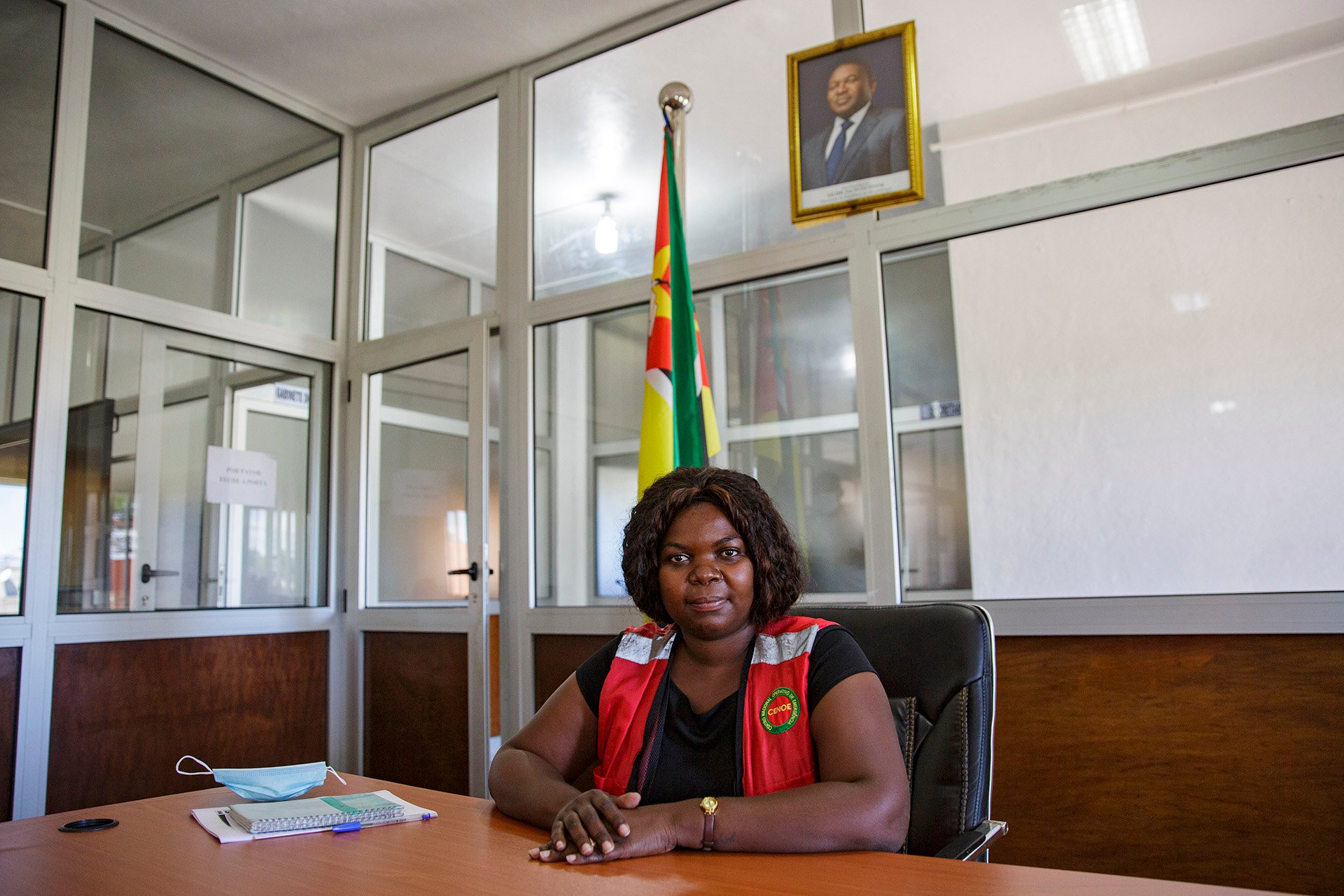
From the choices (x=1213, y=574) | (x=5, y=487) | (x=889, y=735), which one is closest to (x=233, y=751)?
(x=5, y=487)

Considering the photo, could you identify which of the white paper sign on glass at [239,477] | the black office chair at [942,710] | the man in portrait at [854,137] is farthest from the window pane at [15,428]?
the black office chair at [942,710]

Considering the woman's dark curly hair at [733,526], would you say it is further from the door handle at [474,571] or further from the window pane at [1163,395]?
the door handle at [474,571]

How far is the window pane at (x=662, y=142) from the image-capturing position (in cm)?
335

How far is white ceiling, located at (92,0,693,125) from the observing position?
3549 mm

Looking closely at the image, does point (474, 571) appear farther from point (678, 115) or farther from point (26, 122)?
point (26, 122)

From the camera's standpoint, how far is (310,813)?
129 cm

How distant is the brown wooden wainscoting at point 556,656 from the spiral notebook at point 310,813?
206 centimetres

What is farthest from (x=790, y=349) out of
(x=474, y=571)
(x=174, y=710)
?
(x=174, y=710)

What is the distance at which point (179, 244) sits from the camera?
3.73 m

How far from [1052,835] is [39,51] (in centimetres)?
408

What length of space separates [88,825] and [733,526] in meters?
1.00

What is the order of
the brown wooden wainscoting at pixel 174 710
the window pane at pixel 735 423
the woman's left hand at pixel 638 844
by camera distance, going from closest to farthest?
the woman's left hand at pixel 638 844
the window pane at pixel 735 423
the brown wooden wainscoting at pixel 174 710

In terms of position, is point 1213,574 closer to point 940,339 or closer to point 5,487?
point 940,339

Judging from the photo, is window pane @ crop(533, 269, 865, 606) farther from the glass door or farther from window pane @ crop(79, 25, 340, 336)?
window pane @ crop(79, 25, 340, 336)
